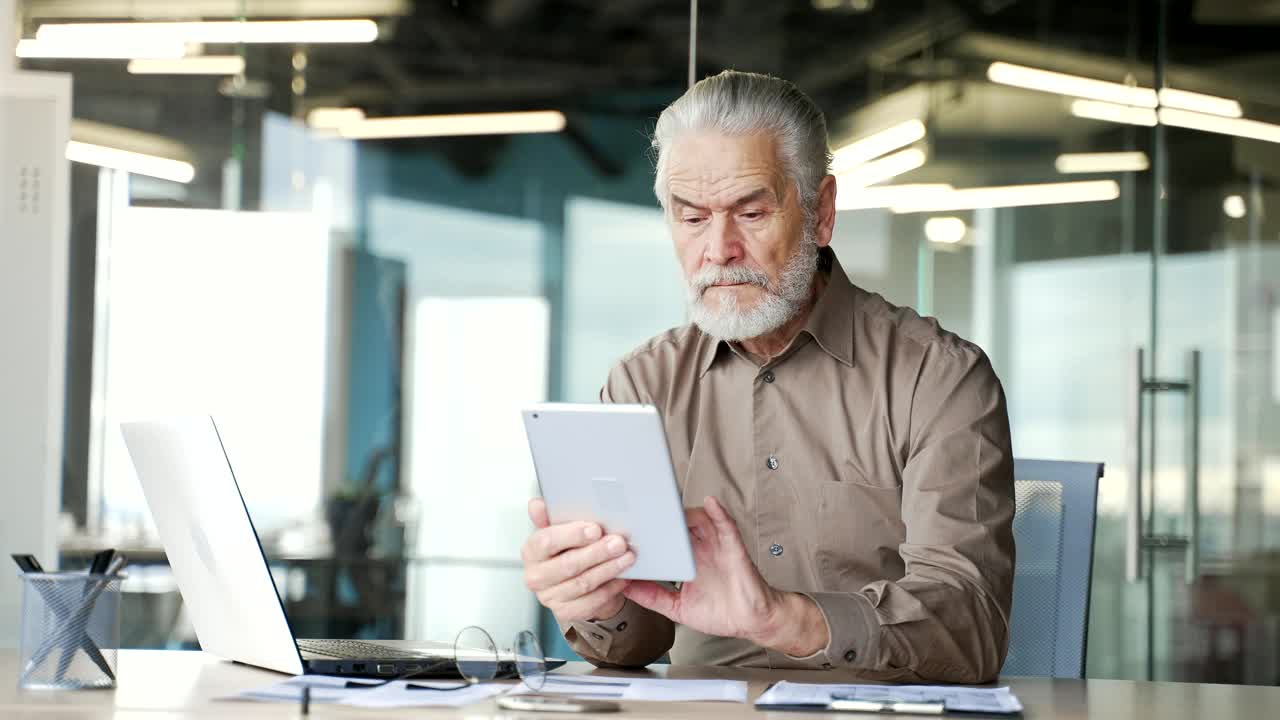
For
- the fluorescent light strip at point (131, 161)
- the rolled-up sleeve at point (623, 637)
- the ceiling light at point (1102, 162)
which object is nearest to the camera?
the rolled-up sleeve at point (623, 637)

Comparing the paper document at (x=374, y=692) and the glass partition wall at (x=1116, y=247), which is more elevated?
the glass partition wall at (x=1116, y=247)

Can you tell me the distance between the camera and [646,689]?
64.2 inches

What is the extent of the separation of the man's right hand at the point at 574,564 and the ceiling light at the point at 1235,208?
9.29 ft

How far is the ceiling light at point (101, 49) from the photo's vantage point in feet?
14.2

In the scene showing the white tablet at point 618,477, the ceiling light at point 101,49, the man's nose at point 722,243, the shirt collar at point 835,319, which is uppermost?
the ceiling light at point 101,49

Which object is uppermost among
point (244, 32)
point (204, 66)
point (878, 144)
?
point (244, 32)

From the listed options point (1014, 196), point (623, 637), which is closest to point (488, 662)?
point (623, 637)

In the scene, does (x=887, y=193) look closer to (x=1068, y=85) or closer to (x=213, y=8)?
(x=1068, y=85)

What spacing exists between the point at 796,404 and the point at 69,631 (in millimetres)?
1093

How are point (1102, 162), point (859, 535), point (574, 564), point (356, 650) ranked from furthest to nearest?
point (1102, 162)
point (859, 535)
point (356, 650)
point (574, 564)

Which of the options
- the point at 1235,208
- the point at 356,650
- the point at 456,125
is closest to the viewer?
the point at 356,650

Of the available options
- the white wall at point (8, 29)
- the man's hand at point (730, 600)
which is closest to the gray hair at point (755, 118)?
the man's hand at point (730, 600)

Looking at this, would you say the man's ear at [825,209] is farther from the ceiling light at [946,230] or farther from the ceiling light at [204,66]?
the ceiling light at [204,66]

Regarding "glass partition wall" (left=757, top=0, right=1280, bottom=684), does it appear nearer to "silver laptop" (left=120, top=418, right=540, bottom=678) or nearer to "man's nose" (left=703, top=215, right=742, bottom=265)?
"man's nose" (left=703, top=215, right=742, bottom=265)
